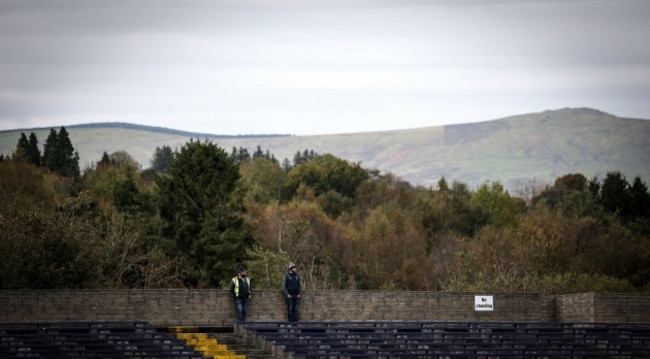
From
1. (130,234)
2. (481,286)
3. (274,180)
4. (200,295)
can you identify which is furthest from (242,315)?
(274,180)

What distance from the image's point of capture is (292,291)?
28.6m

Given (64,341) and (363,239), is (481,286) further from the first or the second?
(363,239)

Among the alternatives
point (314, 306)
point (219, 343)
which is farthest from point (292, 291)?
point (219, 343)

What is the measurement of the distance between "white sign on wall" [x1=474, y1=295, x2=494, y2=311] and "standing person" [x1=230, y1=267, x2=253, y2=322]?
8.22 metres

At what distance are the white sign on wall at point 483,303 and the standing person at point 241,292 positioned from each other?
8.22 metres

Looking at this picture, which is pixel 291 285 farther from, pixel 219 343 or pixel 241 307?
pixel 219 343

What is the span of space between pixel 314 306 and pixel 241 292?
2.82 meters

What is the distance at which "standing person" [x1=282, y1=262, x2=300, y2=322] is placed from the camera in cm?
2859

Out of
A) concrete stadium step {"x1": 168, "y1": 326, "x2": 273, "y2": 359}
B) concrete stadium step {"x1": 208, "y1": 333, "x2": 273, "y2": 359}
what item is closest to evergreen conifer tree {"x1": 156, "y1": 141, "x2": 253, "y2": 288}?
concrete stadium step {"x1": 168, "y1": 326, "x2": 273, "y2": 359}

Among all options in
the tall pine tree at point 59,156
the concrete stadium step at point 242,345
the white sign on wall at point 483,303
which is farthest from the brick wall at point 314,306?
the tall pine tree at point 59,156

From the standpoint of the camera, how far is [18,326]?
25.4m

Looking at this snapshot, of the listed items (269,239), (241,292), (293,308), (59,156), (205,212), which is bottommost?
(293,308)

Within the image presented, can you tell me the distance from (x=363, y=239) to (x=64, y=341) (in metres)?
50.2

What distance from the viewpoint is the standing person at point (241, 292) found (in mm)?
28266
